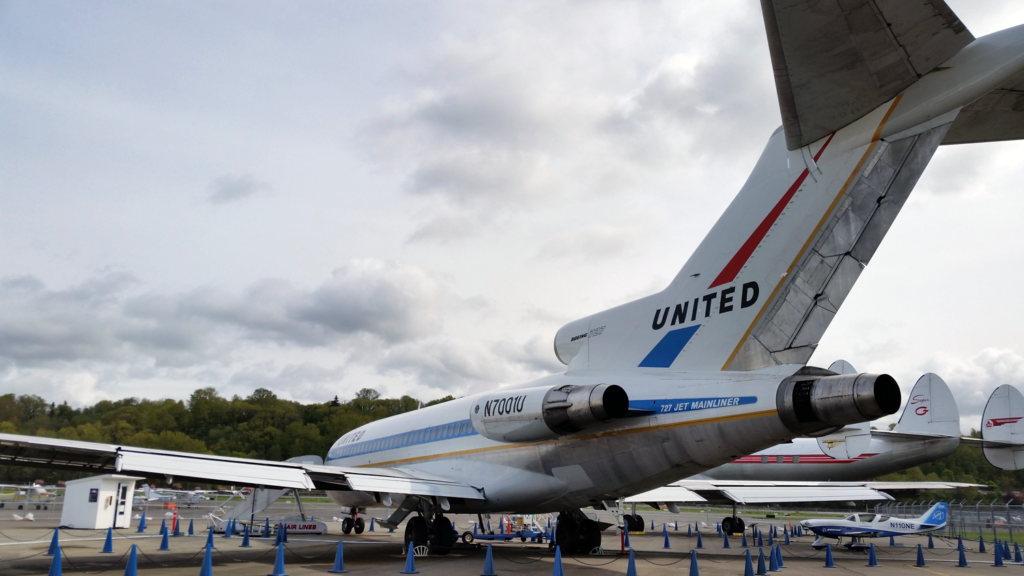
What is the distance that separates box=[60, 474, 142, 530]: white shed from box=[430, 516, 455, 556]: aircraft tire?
37.9 feet

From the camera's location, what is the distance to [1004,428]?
20.4 m

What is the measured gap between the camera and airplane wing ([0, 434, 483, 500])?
9.10 m

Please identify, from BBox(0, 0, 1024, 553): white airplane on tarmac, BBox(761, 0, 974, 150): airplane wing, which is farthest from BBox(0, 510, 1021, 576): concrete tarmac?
BBox(761, 0, 974, 150): airplane wing

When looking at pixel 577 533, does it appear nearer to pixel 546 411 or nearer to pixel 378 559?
pixel 378 559

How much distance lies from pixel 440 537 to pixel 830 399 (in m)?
8.07

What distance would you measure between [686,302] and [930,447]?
1637 centimetres

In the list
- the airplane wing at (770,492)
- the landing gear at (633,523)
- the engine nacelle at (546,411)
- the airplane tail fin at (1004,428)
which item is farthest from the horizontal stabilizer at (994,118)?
the landing gear at (633,523)

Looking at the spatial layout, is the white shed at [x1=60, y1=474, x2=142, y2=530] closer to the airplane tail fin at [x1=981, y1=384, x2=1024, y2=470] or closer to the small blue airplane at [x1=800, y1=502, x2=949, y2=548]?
the small blue airplane at [x1=800, y1=502, x2=949, y2=548]

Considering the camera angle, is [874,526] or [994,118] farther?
Answer: [874,526]

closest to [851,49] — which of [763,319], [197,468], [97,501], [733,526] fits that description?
[763,319]

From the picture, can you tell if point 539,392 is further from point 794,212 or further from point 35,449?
point 35,449

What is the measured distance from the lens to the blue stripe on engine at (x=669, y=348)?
30.9 ft

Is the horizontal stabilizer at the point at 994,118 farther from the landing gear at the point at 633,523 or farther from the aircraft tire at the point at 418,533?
the landing gear at the point at 633,523

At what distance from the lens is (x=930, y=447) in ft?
69.4
